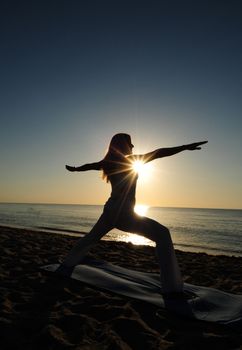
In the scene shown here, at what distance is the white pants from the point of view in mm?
4980

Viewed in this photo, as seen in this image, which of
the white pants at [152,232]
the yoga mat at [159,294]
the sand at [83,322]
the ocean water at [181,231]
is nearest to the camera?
the sand at [83,322]

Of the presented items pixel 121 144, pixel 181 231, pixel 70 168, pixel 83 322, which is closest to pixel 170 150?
pixel 121 144

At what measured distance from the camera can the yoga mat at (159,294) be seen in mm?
4375

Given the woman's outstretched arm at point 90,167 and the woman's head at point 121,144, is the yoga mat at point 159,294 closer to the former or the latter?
the woman's outstretched arm at point 90,167

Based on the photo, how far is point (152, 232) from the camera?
16.8 feet

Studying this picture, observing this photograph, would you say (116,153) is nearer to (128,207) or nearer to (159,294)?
(128,207)

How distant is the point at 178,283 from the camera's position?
16.4ft

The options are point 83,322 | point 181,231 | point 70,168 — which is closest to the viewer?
point 83,322

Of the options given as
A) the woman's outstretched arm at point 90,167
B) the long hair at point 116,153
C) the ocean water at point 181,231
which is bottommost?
the ocean water at point 181,231

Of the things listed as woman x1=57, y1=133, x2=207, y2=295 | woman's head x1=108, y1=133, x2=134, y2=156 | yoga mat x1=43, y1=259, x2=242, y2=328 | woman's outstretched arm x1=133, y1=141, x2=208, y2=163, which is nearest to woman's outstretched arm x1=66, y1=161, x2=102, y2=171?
woman x1=57, y1=133, x2=207, y2=295

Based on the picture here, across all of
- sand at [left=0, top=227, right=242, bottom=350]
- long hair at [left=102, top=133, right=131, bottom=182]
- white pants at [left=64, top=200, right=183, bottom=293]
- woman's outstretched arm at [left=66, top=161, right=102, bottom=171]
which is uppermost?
long hair at [left=102, top=133, right=131, bottom=182]

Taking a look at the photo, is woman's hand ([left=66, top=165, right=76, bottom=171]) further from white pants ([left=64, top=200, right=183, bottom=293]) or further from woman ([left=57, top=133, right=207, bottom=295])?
white pants ([left=64, top=200, right=183, bottom=293])

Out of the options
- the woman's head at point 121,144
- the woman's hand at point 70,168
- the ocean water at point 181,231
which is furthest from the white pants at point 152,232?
the ocean water at point 181,231

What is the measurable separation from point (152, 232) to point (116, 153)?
1.47 meters
